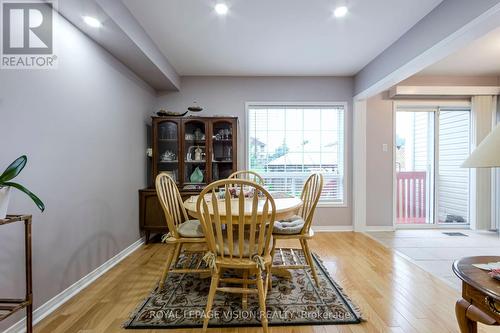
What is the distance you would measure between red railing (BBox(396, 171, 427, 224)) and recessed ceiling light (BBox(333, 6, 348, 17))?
2879 millimetres

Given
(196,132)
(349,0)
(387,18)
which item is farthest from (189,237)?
(387,18)

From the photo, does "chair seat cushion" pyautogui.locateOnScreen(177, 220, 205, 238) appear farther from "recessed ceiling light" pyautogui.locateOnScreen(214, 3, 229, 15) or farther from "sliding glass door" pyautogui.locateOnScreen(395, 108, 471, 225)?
"sliding glass door" pyautogui.locateOnScreen(395, 108, 471, 225)

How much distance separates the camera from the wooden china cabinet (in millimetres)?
3586

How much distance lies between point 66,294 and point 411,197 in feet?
15.6

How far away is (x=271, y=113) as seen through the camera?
4.03 meters

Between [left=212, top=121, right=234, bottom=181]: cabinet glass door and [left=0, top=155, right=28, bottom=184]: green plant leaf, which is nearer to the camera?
[left=0, top=155, right=28, bottom=184]: green plant leaf

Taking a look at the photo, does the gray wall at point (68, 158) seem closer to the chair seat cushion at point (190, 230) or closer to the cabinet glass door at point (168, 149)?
the cabinet glass door at point (168, 149)

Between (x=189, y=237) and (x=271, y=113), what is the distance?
99.6 inches

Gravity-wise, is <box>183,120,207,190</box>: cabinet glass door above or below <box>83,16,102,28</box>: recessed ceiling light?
below

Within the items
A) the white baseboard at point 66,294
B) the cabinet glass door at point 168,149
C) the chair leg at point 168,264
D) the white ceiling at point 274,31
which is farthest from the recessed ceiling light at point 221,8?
the white baseboard at point 66,294

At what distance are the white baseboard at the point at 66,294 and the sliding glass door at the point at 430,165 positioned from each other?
4150 mm

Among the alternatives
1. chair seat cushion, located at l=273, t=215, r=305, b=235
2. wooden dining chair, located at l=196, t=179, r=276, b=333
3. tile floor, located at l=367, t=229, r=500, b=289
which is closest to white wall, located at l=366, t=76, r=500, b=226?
tile floor, located at l=367, t=229, r=500, b=289

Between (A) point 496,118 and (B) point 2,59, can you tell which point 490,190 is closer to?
(A) point 496,118

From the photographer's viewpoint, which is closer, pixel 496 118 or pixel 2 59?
pixel 2 59
